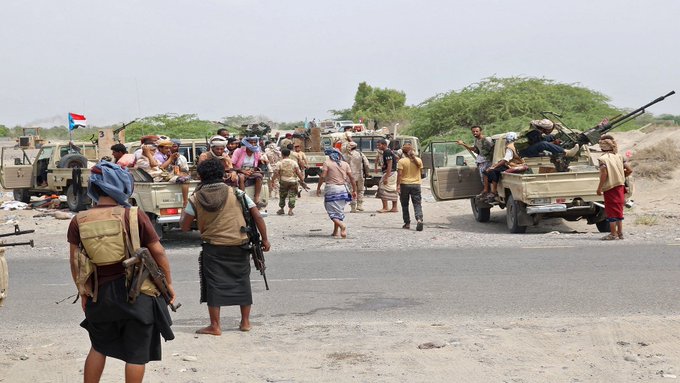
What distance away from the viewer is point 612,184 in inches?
585

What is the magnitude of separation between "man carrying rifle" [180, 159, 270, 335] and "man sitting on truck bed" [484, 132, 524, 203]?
9179 millimetres

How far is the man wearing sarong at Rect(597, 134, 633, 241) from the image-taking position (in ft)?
48.6

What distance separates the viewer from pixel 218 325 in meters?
8.43

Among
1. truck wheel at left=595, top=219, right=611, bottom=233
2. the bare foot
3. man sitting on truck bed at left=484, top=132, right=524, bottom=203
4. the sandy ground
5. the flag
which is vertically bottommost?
the sandy ground

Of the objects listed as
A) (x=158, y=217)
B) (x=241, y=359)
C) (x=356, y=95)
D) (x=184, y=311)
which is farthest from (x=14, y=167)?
(x=356, y=95)

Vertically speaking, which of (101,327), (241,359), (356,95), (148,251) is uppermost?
(356,95)

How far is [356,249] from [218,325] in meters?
6.79

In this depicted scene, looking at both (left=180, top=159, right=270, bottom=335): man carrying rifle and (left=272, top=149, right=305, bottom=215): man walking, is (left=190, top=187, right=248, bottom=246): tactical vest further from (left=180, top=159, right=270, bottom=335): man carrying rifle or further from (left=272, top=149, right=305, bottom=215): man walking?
(left=272, top=149, right=305, bottom=215): man walking

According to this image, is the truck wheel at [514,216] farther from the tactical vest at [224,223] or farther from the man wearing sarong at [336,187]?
the tactical vest at [224,223]

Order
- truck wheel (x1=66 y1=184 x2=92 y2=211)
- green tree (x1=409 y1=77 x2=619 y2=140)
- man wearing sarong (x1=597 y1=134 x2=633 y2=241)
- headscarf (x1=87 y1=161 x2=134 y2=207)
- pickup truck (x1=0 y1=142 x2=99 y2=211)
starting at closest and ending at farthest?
headscarf (x1=87 y1=161 x2=134 y2=207)
man wearing sarong (x1=597 y1=134 x2=633 y2=241)
truck wheel (x1=66 y1=184 x2=92 y2=211)
pickup truck (x1=0 y1=142 x2=99 y2=211)
green tree (x1=409 y1=77 x2=619 y2=140)

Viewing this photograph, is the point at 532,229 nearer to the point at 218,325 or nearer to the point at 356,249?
the point at 356,249

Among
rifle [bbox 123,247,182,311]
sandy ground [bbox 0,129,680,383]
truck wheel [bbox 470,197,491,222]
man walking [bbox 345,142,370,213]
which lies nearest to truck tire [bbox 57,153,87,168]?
man walking [bbox 345,142,370,213]

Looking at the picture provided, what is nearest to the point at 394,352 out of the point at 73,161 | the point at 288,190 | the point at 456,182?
the point at 456,182

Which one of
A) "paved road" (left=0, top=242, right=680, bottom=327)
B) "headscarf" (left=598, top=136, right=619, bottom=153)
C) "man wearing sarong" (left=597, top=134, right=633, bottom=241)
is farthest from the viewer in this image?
"headscarf" (left=598, top=136, right=619, bottom=153)
